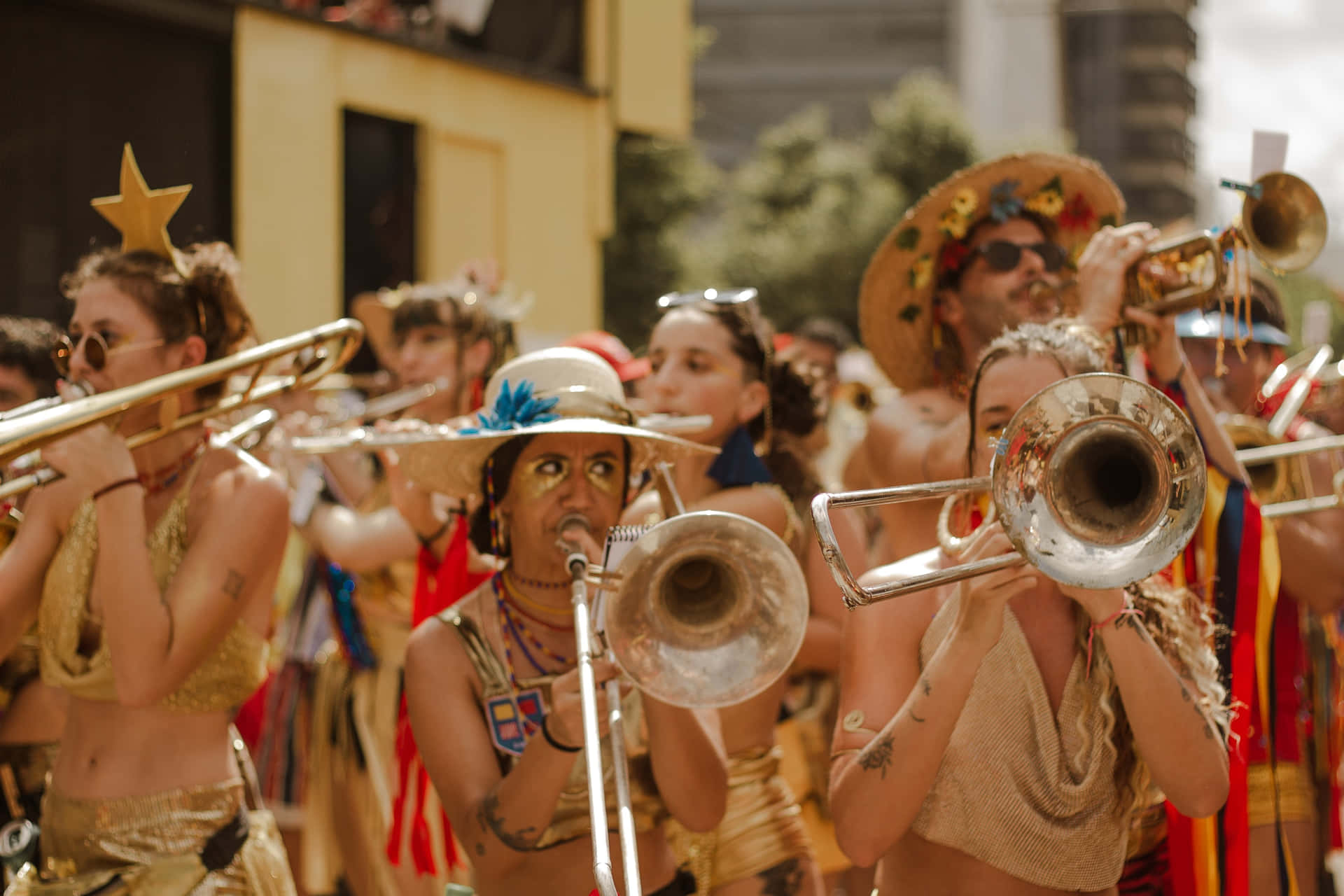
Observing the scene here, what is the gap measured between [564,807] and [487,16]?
33.1ft

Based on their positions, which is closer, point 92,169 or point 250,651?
point 250,651

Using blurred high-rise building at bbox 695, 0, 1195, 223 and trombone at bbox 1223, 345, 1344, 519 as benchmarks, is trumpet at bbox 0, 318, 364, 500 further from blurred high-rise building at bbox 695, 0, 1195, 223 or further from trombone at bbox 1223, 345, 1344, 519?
blurred high-rise building at bbox 695, 0, 1195, 223

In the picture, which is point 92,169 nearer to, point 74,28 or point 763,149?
point 74,28

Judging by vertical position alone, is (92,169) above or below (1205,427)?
above

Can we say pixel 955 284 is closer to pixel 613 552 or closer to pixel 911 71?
pixel 613 552

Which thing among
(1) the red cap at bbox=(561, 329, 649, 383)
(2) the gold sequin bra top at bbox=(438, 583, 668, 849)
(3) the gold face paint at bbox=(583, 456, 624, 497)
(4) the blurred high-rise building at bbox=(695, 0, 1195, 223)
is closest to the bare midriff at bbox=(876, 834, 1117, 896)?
(2) the gold sequin bra top at bbox=(438, 583, 668, 849)

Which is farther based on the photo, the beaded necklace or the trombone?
the trombone

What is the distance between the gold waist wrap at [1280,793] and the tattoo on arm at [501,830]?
84.6 inches

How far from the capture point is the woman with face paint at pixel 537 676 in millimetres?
2863

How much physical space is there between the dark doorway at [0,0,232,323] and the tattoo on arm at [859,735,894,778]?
6.67m

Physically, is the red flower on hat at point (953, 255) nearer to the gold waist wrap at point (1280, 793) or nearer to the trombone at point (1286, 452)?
the trombone at point (1286, 452)

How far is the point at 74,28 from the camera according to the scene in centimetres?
867

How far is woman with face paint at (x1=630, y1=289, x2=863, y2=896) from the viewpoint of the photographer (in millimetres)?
3572

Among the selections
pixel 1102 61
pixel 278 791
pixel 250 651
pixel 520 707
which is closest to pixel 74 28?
pixel 278 791
